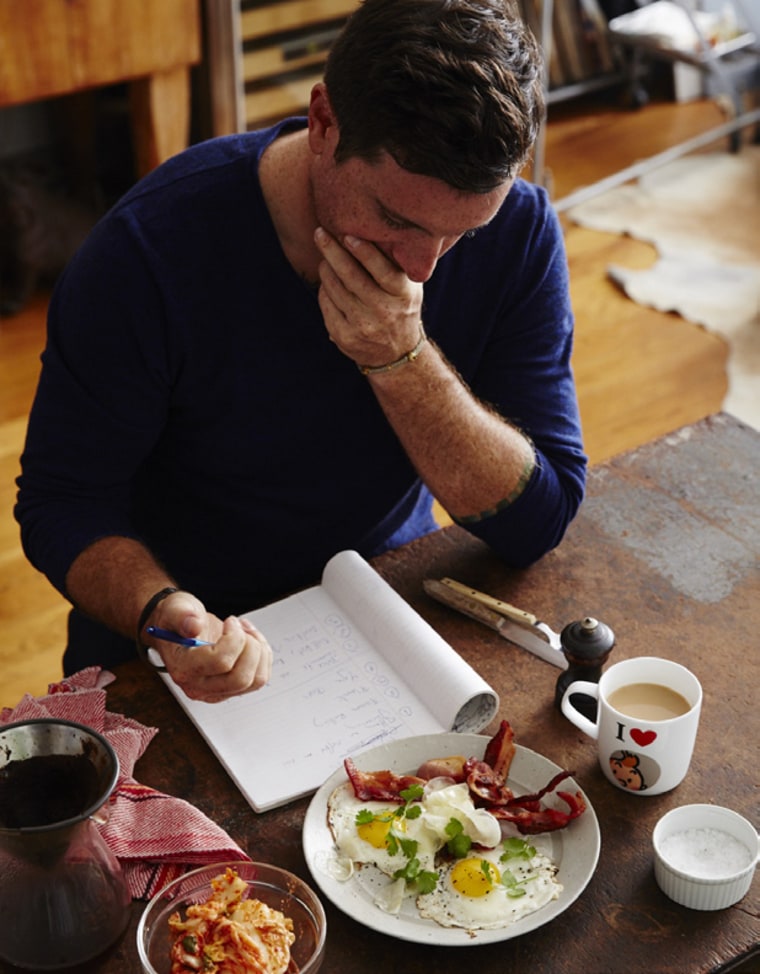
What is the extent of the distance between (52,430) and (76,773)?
20.7 inches

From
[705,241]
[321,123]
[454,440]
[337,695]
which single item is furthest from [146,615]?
[705,241]

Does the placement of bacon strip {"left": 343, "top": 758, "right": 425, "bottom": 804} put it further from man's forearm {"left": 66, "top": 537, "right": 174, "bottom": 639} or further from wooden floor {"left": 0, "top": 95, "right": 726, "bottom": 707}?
wooden floor {"left": 0, "top": 95, "right": 726, "bottom": 707}

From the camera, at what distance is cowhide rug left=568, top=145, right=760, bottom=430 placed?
364 cm

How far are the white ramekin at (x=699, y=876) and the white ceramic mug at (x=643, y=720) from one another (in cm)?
5

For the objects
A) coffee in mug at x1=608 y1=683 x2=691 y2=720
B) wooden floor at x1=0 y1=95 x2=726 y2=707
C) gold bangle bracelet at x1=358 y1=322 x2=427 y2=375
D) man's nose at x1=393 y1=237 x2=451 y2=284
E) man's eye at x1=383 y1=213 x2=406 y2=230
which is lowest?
wooden floor at x1=0 y1=95 x2=726 y2=707

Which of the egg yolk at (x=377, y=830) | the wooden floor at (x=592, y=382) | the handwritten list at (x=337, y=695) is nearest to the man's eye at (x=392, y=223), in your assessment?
the handwritten list at (x=337, y=695)

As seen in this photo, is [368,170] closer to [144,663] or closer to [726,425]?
[144,663]

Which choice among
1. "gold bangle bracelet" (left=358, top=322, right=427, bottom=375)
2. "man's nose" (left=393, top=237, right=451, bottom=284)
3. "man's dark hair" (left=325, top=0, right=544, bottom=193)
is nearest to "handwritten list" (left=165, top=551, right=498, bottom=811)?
"gold bangle bracelet" (left=358, top=322, right=427, bottom=375)

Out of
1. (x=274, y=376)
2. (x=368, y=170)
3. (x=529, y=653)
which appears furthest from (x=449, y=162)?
(x=529, y=653)

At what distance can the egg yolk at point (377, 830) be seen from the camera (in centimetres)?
109

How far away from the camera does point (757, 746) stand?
4.02ft

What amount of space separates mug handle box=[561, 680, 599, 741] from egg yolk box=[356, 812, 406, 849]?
22 cm

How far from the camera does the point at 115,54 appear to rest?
3.13 meters

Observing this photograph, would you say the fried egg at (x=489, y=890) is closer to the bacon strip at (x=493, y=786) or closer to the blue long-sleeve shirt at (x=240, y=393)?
the bacon strip at (x=493, y=786)
